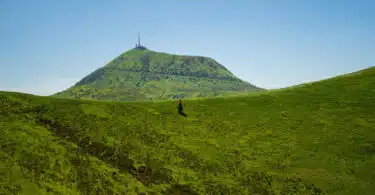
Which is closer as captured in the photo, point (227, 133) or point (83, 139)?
point (83, 139)

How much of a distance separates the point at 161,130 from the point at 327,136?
32.8 m

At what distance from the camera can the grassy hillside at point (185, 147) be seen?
126 ft

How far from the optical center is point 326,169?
4756cm

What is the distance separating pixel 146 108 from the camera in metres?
66.2

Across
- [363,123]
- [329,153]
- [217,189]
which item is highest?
[363,123]

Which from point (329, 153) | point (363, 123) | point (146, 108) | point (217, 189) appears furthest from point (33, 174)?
point (363, 123)

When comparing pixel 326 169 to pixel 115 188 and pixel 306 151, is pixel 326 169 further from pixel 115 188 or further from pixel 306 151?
pixel 115 188

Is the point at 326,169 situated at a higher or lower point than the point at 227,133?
lower

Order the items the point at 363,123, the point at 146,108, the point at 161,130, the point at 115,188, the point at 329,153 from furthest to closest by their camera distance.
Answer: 1. the point at 146,108
2. the point at 363,123
3. the point at 161,130
4. the point at 329,153
5. the point at 115,188

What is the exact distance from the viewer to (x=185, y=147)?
51.9 m

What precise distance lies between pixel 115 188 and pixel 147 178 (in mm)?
5451

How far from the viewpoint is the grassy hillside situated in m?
38.4

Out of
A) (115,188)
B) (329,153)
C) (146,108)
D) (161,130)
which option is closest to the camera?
(115,188)

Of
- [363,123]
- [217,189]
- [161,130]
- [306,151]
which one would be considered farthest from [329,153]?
[161,130]
